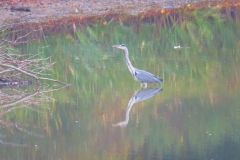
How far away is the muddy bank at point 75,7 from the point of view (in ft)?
55.1

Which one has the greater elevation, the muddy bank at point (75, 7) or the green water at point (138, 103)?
the muddy bank at point (75, 7)

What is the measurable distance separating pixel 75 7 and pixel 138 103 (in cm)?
897

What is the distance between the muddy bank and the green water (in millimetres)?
2190

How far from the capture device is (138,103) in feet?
29.1

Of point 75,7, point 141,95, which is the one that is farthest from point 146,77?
point 75,7

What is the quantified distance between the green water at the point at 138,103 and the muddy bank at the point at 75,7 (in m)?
2.19

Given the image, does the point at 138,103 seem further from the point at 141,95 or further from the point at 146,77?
the point at 146,77

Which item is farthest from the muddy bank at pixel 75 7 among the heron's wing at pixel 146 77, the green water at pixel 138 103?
the heron's wing at pixel 146 77

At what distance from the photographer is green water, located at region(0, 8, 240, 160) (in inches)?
271

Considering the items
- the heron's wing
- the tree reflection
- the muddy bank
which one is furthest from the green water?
the muddy bank

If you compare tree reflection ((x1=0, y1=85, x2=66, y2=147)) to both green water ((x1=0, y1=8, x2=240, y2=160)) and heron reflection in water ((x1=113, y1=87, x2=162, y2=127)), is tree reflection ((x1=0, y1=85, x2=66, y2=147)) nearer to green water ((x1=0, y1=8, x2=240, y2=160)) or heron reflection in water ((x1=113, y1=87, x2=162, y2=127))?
green water ((x1=0, y1=8, x2=240, y2=160))

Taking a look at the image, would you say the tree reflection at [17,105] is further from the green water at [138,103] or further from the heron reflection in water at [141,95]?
the heron reflection in water at [141,95]

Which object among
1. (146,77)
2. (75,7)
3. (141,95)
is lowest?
(141,95)

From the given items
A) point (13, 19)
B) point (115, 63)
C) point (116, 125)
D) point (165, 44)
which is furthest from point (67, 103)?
point (13, 19)
